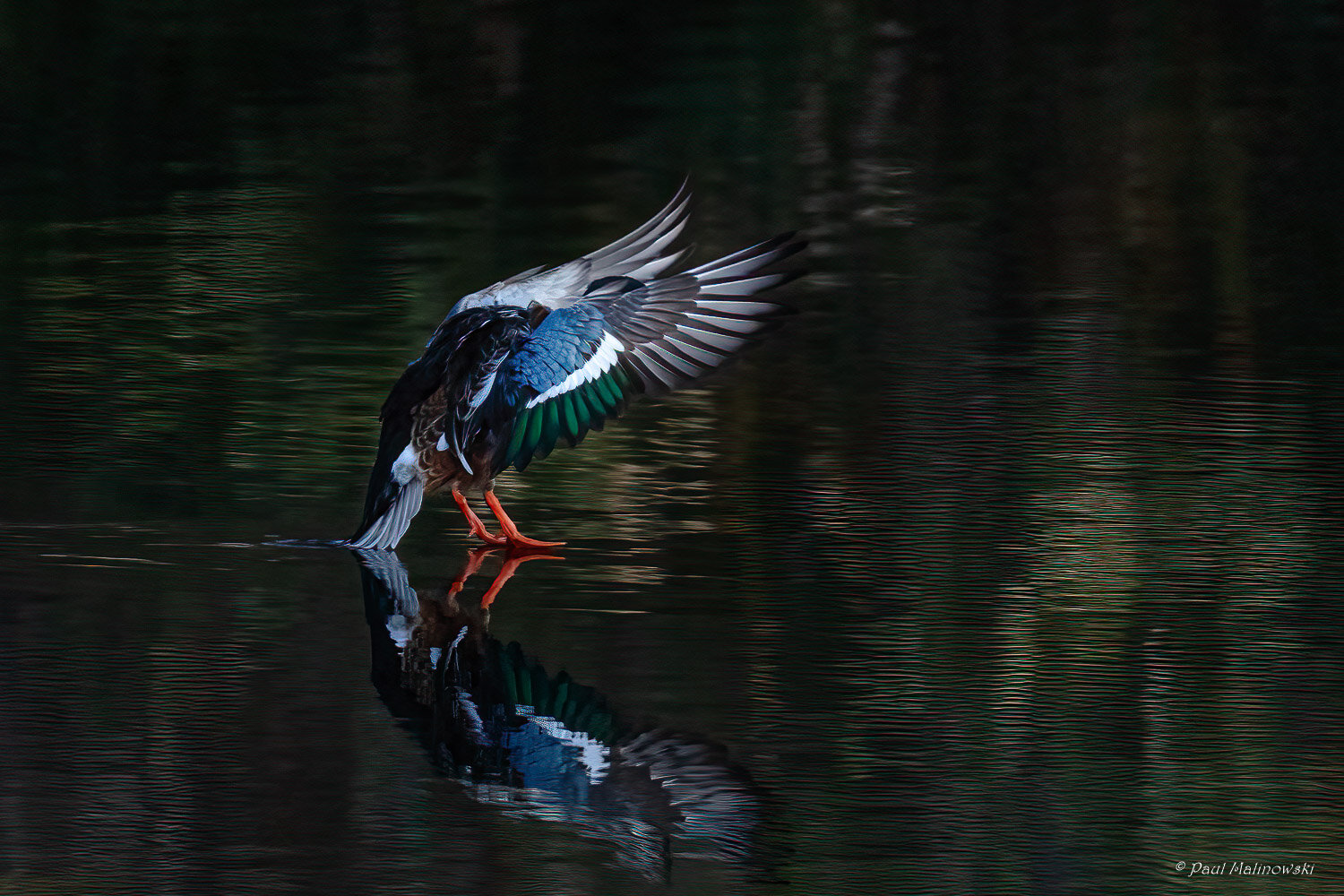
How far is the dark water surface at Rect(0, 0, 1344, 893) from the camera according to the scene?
15.6 feet

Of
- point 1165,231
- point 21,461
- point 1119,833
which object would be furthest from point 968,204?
point 1119,833

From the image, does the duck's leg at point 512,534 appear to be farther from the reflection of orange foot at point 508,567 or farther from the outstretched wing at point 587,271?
the outstretched wing at point 587,271

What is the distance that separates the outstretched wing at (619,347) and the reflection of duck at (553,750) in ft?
2.34

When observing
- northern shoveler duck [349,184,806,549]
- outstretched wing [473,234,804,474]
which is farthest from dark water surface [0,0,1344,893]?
outstretched wing [473,234,804,474]

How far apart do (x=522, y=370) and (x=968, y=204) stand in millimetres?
5528

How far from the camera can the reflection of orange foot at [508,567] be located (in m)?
6.20

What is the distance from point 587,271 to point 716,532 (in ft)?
3.26

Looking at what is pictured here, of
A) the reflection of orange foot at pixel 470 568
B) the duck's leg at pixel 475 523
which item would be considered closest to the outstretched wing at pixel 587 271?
the duck's leg at pixel 475 523

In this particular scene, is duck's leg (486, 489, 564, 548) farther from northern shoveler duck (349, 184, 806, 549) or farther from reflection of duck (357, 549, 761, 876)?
reflection of duck (357, 549, 761, 876)

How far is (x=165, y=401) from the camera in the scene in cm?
821

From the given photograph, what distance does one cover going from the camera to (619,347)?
6660mm

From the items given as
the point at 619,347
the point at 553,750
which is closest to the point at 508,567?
the point at 619,347

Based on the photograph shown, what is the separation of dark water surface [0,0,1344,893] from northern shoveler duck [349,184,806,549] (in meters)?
0.25

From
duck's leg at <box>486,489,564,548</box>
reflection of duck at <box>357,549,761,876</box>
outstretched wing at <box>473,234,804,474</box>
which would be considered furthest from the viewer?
duck's leg at <box>486,489,564,548</box>
